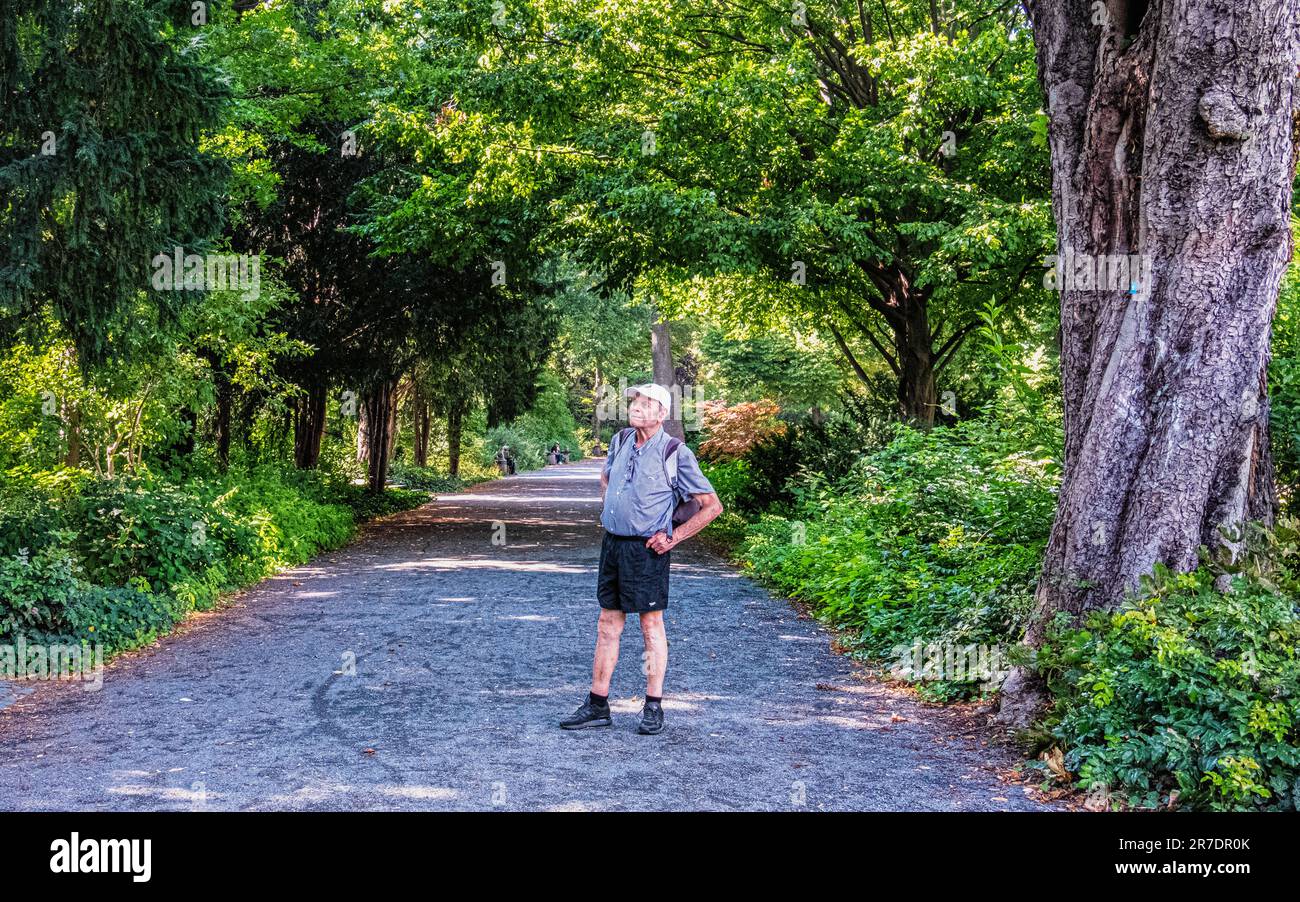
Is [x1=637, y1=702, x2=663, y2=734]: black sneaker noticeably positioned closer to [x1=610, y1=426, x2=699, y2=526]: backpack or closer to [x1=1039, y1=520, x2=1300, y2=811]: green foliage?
[x1=610, y1=426, x2=699, y2=526]: backpack

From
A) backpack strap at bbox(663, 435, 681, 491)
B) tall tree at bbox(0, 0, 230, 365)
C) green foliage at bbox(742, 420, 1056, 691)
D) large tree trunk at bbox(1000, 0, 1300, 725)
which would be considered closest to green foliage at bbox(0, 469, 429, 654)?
tall tree at bbox(0, 0, 230, 365)

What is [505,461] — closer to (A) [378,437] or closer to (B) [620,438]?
(A) [378,437]

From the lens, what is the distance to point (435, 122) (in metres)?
17.8

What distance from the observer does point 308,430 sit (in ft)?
74.4

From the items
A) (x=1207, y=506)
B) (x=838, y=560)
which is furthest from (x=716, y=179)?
(x=1207, y=506)

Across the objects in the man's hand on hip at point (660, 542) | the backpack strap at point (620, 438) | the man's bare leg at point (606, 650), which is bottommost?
the man's bare leg at point (606, 650)

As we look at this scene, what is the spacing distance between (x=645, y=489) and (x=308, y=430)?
1786 cm

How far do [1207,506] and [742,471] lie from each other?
16.8 m

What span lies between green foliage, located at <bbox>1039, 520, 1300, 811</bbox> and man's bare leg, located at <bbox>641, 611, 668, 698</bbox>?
6.86 feet

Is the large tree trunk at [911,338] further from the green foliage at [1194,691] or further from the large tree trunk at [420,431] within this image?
the large tree trunk at [420,431]

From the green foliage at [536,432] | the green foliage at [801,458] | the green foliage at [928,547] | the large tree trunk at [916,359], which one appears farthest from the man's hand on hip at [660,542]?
the green foliage at [536,432]

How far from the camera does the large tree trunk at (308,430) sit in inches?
876

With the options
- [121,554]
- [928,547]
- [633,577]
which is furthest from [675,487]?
[121,554]

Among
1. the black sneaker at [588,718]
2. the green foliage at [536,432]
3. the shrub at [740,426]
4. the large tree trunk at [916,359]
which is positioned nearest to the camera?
the black sneaker at [588,718]
